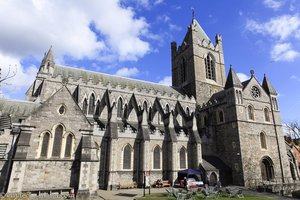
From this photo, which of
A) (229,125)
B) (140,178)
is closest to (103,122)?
(140,178)

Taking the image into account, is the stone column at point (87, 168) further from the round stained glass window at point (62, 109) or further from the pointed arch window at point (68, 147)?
the round stained glass window at point (62, 109)

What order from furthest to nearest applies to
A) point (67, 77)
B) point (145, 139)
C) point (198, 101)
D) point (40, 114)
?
point (198, 101), point (67, 77), point (145, 139), point (40, 114)

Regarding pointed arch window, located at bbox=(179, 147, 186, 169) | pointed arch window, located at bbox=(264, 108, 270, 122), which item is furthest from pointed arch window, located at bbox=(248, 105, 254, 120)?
pointed arch window, located at bbox=(179, 147, 186, 169)

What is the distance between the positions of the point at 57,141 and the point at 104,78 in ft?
68.0

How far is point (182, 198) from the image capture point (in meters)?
14.7

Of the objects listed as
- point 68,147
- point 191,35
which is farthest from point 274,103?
point 68,147

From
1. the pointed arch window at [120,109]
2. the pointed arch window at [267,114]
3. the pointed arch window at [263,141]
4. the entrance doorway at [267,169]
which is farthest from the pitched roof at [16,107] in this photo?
the pointed arch window at [267,114]

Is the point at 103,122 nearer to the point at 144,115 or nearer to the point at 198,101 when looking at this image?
the point at 144,115

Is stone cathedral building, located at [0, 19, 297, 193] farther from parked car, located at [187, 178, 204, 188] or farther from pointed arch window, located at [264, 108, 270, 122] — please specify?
parked car, located at [187, 178, 204, 188]

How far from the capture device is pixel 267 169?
30.1 m

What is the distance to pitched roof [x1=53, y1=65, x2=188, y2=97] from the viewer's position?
31569 millimetres

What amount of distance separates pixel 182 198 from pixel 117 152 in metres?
11.5

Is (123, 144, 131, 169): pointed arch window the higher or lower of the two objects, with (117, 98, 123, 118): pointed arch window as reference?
lower

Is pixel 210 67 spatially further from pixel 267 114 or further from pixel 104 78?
pixel 104 78
